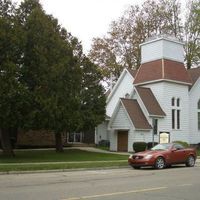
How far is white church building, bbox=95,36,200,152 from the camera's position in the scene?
4316 centimetres

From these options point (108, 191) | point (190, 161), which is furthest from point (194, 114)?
point (108, 191)

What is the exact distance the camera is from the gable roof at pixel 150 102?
43.5 metres

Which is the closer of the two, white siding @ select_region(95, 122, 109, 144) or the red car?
the red car

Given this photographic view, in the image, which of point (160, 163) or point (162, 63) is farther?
point (162, 63)

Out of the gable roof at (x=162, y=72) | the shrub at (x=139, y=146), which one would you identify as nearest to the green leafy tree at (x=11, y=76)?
the shrub at (x=139, y=146)

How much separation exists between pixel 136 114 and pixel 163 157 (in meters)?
19.2

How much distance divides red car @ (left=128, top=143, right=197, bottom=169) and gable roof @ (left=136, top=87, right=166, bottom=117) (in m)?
17.5

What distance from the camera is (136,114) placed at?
142 feet

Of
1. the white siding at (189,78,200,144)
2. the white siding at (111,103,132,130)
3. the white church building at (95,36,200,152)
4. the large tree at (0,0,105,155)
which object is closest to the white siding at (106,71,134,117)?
the white church building at (95,36,200,152)

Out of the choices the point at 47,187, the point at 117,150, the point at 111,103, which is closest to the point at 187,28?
the point at 111,103

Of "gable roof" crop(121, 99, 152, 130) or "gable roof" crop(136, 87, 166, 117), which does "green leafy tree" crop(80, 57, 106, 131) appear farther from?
"gable roof" crop(136, 87, 166, 117)

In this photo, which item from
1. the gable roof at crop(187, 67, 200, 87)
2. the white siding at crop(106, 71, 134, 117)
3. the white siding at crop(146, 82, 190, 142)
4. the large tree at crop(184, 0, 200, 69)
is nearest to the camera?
the white siding at crop(146, 82, 190, 142)

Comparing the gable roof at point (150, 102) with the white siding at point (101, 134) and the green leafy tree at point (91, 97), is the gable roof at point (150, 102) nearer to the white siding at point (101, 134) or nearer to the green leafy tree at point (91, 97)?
the green leafy tree at point (91, 97)

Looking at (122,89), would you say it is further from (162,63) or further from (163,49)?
(163,49)
